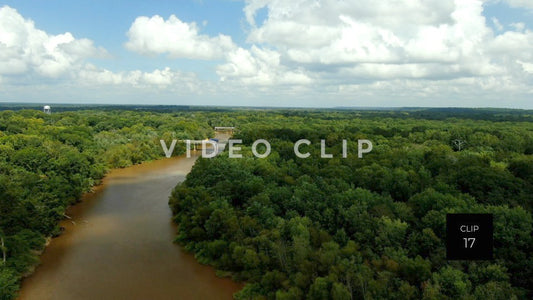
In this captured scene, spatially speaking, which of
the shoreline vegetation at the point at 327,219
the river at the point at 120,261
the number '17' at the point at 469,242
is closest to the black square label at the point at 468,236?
the number '17' at the point at 469,242

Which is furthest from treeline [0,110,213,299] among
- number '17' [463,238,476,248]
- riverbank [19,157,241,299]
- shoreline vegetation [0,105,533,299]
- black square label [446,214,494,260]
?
number '17' [463,238,476,248]

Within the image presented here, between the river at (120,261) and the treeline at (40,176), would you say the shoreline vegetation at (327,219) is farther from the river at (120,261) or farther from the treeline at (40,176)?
the river at (120,261)

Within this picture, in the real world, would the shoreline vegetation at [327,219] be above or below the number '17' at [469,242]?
below

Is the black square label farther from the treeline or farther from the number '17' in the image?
the treeline

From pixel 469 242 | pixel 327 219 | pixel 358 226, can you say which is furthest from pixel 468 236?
pixel 327 219

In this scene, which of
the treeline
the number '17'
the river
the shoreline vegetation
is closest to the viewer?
the number '17'

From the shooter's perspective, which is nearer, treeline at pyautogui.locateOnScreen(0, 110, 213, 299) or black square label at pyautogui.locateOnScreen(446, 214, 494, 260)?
black square label at pyautogui.locateOnScreen(446, 214, 494, 260)
